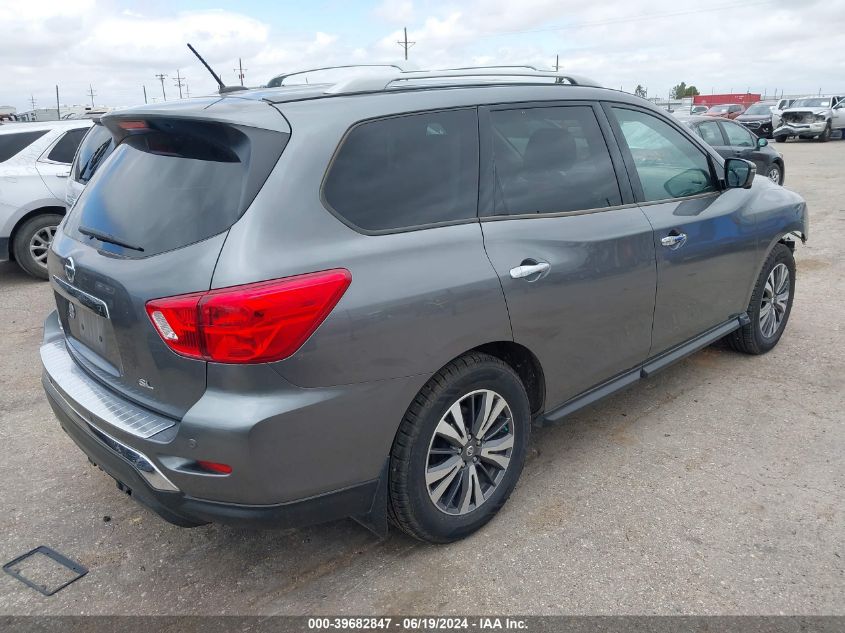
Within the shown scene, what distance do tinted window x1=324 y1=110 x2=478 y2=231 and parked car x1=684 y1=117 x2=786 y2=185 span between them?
1055 centimetres

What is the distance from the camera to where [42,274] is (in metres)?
7.79

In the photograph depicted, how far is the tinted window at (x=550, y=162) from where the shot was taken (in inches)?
114

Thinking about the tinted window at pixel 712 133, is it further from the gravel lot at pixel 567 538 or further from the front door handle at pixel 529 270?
the front door handle at pixel 529 270

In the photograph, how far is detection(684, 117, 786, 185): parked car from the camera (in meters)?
12.2

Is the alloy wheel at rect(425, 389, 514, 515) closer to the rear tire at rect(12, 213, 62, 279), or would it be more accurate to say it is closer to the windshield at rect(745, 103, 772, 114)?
the rear tire at rect(12, 213, 62, 279)

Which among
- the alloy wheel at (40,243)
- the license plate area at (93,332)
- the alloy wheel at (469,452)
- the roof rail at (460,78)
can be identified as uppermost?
the roof rail at (460,78)

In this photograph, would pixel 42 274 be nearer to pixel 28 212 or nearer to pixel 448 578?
pixel 28 212

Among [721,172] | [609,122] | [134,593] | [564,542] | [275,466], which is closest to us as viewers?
[275,466]

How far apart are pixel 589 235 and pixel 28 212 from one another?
689 centimetres

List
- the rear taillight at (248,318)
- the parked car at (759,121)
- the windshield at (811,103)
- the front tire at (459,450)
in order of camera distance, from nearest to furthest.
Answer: the rear taillight at (248,318) < the front tire at (459,450) < the windshield at (811,103) < the parked car at (759,121)

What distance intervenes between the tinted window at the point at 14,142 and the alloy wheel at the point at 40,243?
0.88 meters

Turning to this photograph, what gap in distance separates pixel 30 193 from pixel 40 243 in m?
0.56

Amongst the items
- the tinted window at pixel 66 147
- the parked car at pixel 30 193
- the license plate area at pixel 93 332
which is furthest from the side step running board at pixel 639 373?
the tinted window at pixel 66 147

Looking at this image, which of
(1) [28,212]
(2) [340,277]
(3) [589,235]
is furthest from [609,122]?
(1) [28,212]
